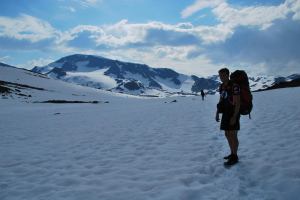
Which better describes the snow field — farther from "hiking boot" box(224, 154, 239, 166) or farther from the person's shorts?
the person's shorts

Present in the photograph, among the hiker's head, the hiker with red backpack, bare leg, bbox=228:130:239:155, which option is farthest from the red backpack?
bare leg, bbox=228:130:239:155

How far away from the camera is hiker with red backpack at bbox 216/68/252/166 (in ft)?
28.7

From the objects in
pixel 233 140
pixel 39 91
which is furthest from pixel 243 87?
pixel 39 91

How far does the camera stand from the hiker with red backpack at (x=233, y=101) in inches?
344

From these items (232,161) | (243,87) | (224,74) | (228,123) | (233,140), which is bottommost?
(232,161)

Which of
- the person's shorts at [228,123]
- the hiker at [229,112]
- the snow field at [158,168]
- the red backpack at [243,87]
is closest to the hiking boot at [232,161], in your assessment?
the hiker at [229,112]

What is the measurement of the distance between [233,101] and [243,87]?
18.8 inches

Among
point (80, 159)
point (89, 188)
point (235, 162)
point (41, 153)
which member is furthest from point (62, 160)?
point (235, 162)

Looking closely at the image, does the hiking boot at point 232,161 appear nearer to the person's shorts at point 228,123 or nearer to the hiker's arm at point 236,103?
the person's shorts at point 228,123

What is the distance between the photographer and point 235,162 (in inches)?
360

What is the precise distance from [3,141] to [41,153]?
526cm

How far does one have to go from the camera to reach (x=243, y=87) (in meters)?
8.74

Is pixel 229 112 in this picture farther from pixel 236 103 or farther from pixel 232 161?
pixel 232 161

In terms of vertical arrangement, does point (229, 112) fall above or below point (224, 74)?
below
